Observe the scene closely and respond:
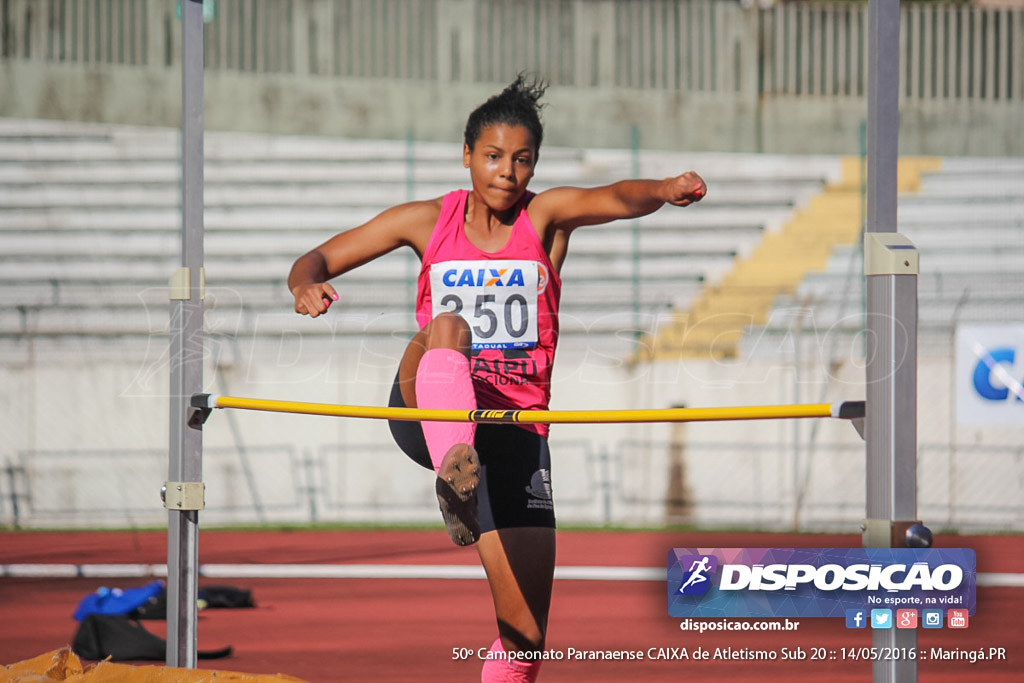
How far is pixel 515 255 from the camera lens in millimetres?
2902

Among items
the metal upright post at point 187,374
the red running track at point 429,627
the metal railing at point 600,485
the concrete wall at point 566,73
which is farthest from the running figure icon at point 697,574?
the concrete wall at point 566,73

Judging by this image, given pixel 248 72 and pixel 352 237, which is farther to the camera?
pixel 248 72

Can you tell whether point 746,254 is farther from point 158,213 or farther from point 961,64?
point 158,213

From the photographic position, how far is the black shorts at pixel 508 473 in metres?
2.70

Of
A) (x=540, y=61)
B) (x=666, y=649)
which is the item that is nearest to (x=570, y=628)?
(x=666, y=649)

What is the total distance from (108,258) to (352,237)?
8.21 meters

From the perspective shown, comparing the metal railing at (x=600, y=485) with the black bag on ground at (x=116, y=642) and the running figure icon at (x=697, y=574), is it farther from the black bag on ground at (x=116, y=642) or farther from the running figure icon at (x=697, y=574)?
the running figure icon at (x=697, y=574)

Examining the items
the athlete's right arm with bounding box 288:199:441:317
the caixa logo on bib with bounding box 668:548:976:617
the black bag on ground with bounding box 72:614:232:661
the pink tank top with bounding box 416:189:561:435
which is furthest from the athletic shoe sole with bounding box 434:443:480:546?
the black bag on ground with bounding box 72:614:232:661

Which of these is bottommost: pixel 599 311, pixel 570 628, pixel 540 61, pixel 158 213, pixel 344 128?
pixel 570 628

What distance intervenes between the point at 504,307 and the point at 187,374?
33.4 inches

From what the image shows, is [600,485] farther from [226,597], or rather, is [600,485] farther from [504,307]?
[504,307]

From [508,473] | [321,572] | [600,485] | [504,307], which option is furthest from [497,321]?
[600,485]

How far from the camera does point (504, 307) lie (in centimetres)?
286

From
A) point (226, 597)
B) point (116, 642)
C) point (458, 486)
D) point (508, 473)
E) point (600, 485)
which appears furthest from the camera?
point (600, 485)
